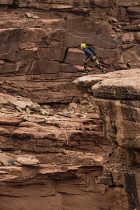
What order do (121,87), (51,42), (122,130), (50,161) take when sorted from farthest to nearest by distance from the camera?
(51,42), (50,161), (122,130), (121,87)

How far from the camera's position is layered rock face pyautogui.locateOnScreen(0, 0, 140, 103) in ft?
94.4

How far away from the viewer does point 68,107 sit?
29.2 m

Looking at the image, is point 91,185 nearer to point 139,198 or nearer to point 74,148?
point 74,148

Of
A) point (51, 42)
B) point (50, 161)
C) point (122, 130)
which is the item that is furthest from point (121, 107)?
point (51, 42)

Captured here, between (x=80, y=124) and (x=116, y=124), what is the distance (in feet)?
24.3

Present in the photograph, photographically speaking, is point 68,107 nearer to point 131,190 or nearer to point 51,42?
point 51,42

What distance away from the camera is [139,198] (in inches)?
749

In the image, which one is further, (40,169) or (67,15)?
(67,15)

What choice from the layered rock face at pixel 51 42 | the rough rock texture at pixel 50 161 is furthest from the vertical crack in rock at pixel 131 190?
the layered rock face at pixel 51 42

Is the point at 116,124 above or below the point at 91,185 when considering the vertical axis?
above

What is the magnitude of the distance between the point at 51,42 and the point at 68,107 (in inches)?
179

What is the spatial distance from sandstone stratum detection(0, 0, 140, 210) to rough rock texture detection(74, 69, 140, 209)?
45 mm

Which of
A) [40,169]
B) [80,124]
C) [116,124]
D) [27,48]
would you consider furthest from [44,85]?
[116,124]

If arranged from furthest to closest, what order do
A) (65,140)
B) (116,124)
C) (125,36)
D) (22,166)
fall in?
(125,36)
(65,140)
(22,166)
(116,124)
